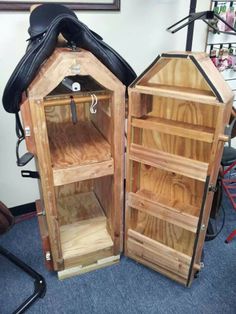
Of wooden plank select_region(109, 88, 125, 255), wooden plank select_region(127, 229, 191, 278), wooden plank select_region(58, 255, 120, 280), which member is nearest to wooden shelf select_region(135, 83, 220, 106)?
wooden plank select_region(109, 88, 125, 255)

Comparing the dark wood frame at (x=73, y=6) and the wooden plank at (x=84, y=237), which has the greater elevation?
the dark wood frame at (x=73, y=6)

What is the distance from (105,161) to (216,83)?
0.61 m

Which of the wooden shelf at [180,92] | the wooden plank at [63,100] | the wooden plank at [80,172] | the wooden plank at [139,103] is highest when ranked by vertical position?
the wooden shelf at [180,92]

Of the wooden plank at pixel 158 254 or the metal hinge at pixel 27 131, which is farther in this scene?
the wooden plank at pixel 158 254

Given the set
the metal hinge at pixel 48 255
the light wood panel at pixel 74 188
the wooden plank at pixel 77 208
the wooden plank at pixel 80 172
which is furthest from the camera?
the light wood panel at pixel 74 188

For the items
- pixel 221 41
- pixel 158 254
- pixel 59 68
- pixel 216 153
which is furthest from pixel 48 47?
pixel 221 41

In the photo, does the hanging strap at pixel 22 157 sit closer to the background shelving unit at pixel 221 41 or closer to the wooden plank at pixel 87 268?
the wooden plank at pixel 87 268

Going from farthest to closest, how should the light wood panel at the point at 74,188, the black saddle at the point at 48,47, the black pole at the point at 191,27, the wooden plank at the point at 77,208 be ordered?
the light wood panel at the point at 74,188 < the wooden plank at the point at 77,208 < the black pole at the point at 191,27 < the black saddle at the point at 48,47

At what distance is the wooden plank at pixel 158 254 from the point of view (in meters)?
1.43

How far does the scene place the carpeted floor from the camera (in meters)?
1.41

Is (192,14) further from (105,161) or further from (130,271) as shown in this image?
(130,271)

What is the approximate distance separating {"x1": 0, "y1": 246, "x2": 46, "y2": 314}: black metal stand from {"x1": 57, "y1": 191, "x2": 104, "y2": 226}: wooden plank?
34 cm

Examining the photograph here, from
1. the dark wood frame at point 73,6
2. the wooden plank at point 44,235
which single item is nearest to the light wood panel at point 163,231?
the wooden plank at point 44,235

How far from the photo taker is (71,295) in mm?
1471
